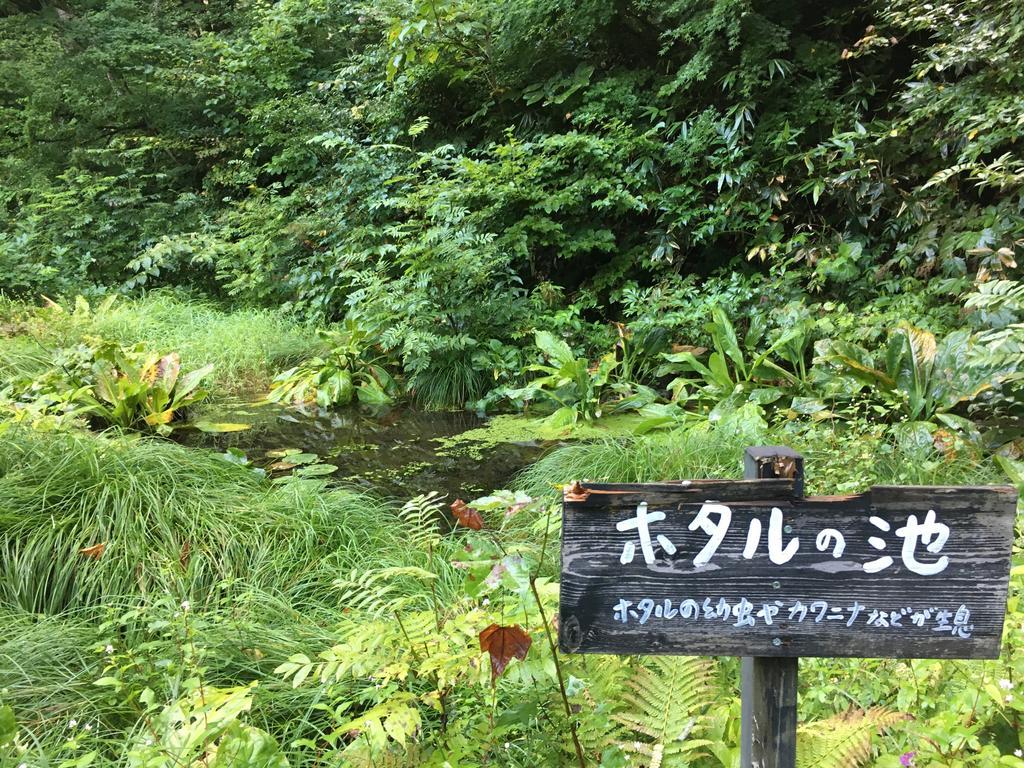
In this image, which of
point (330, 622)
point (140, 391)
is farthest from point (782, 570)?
point (140, 391)

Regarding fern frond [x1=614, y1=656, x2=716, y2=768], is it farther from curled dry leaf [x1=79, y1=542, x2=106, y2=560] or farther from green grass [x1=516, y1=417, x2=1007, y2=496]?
curled dry leaf [x1=79, y1=542, x2=106, y2=560]

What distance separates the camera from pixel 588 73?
19.5ft

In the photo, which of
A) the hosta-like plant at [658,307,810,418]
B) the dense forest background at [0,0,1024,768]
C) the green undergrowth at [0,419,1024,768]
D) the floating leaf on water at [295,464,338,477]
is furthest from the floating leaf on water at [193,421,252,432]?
the hosta-like plant at [658,307,810,418]

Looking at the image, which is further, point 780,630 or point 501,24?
point 501,24

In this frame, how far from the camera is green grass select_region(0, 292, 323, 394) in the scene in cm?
514

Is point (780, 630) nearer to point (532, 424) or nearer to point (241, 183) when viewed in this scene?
point (532, 424)

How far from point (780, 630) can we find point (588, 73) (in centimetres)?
574

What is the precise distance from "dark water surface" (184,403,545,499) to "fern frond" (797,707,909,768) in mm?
2347

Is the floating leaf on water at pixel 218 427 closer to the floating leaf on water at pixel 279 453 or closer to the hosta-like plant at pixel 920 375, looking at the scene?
the floating leaf on water at pixel 279 453

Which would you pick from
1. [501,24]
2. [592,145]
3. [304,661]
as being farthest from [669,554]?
[501,24]

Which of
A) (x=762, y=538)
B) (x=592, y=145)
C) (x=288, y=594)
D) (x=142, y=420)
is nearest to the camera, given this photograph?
(x=762, y=538)

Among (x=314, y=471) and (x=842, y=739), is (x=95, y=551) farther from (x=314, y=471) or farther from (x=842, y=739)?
(x=842, y=739)

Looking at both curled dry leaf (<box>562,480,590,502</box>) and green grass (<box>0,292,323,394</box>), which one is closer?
curled dry leaf (<box>562,480,590,502</box>)

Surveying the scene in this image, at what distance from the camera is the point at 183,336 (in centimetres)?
612
